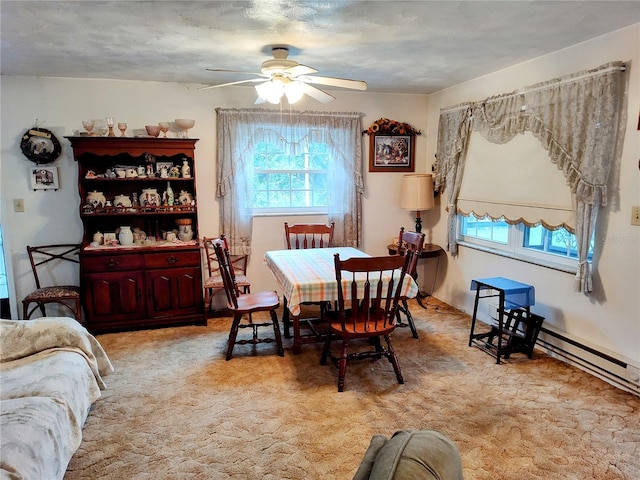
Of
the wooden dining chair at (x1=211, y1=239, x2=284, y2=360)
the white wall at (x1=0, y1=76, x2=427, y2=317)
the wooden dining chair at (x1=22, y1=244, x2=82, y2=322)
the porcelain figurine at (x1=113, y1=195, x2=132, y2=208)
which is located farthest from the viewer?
the porcelain figurine at (x1=113, y1=195, x2=132, y2=208)

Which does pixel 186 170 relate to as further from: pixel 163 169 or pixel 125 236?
pixel 125 236

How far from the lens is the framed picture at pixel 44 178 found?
12.7 ft

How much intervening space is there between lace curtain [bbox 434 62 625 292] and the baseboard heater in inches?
17.7

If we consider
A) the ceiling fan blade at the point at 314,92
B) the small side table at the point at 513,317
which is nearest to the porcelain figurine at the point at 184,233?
the ceiling fan blade at the point at 314,92

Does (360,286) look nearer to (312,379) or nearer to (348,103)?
(312,379)

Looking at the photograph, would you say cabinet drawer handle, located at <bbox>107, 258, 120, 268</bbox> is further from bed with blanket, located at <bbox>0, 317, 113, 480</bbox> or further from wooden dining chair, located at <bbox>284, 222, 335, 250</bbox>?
wooden dining chair, located at <bbox>284, 222, 335, 250</bbox>

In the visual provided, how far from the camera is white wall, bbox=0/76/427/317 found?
380 centimetres

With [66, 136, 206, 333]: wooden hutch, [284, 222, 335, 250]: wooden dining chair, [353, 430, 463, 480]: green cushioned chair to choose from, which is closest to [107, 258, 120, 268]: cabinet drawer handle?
[66, 136, 206, 333]: wooden hutch

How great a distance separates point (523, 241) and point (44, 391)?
3.48 m

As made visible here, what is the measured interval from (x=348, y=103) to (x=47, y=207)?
3.14m

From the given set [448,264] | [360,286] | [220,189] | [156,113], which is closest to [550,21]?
[360,286]

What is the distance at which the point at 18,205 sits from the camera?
3.87 m

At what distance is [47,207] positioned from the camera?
3949mm

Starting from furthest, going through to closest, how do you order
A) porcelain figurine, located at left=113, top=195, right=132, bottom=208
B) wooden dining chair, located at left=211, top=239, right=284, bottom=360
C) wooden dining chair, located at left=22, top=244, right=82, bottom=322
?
porcelain figurine, located at left=113, top=195, right=132, bottom=208
wooden dining chair, located at left=22, top=244, right=82, bottom=322
wooden dining chair, located at left=211, top=239, right=284, bottom=360
